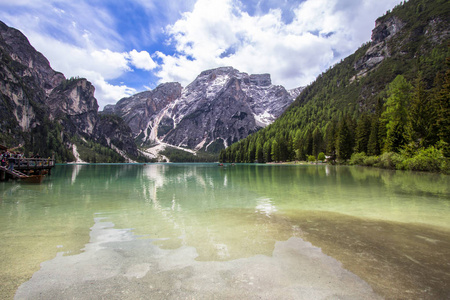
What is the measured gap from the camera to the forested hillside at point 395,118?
46.8 metres

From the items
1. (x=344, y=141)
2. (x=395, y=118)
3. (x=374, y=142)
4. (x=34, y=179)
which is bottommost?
(x=34, y=179)

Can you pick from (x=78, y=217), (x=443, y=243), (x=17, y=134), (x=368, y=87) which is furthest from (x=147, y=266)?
(x=17, y=134)

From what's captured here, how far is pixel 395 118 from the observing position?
198 feet

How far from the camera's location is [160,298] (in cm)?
485

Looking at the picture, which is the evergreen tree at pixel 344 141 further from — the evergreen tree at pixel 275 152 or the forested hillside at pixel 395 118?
the evergreen tree at pixel 275 152

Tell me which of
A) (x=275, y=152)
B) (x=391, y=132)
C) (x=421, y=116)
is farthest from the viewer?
(x=275, y=152)

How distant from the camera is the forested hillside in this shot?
153 ft

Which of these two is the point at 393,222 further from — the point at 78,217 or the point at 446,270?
the point at 78,217

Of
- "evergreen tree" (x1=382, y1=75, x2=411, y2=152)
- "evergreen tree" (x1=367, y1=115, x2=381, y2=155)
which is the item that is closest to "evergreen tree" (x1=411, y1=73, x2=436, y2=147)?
"evergreen tree" (x1=382, y1=75, x2=411, y2=152)

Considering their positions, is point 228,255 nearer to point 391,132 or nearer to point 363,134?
point 391,132

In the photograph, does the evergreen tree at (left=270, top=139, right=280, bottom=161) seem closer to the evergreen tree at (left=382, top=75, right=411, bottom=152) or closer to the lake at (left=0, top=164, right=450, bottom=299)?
the evergreen tree at (left=382, top=75, right=411, bottom=152)

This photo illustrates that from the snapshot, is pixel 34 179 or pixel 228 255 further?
pixel 34 179

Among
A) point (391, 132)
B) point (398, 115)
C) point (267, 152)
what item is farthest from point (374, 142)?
point (267, 152)

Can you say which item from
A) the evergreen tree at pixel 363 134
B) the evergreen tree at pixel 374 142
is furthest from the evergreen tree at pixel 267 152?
the evergreen tree at pixel 374 142
